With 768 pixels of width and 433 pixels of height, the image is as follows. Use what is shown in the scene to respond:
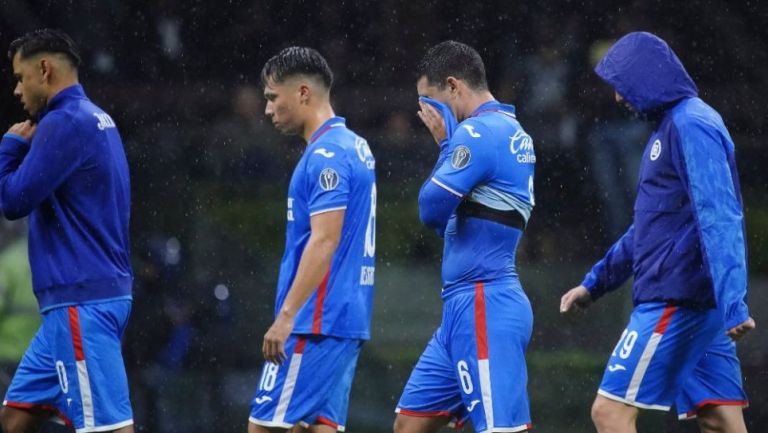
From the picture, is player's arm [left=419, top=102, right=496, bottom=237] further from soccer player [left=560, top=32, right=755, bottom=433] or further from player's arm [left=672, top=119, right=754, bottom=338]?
player's arm [left=672, top=119, right=754, bottom=338]

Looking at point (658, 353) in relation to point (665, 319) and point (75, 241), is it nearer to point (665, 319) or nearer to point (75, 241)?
point (665, 319)

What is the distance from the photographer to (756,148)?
27.7ft

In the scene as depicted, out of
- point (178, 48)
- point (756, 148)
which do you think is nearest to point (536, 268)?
point (756, 148)

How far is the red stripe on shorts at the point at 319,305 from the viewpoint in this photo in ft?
16.7

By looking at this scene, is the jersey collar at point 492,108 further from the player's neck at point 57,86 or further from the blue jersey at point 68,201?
the player's neck at point 57,86

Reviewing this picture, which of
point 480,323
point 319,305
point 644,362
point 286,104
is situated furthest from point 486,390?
point 286,104

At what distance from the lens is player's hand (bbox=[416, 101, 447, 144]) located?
527 cm

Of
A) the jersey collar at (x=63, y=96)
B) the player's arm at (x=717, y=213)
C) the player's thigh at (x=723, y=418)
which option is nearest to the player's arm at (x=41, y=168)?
the jersey collar at (x=63, y=96)

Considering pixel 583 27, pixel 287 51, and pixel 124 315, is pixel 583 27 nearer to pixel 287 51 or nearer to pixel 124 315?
pixel 287 51

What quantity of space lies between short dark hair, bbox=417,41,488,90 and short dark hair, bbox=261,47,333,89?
0.39m

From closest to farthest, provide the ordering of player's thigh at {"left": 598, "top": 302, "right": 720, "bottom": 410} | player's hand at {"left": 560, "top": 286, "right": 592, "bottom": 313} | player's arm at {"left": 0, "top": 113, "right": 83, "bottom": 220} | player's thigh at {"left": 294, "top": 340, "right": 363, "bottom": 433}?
1. player's thigh at {"left": 598, "top": 302, "right": 720, "bottom": 410}
2. player's arm at {"left": 0, "top": 113, "right": 83, "bottom": 220}
3. player's thigh at {"left": 294, "top": 340, "right": 363, "bottom": 433}
4. player's hand at {"left": 560, "top": 286, "right": 592, "bottom": 313}

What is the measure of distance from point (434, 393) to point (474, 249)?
0.61 meters

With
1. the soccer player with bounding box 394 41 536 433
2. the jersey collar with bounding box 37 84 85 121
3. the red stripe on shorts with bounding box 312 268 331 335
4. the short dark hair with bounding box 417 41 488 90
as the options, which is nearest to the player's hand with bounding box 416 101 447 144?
the soccer player with bounding box 394 41 536 433

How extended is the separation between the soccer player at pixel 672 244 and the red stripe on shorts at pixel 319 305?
3.48ft
